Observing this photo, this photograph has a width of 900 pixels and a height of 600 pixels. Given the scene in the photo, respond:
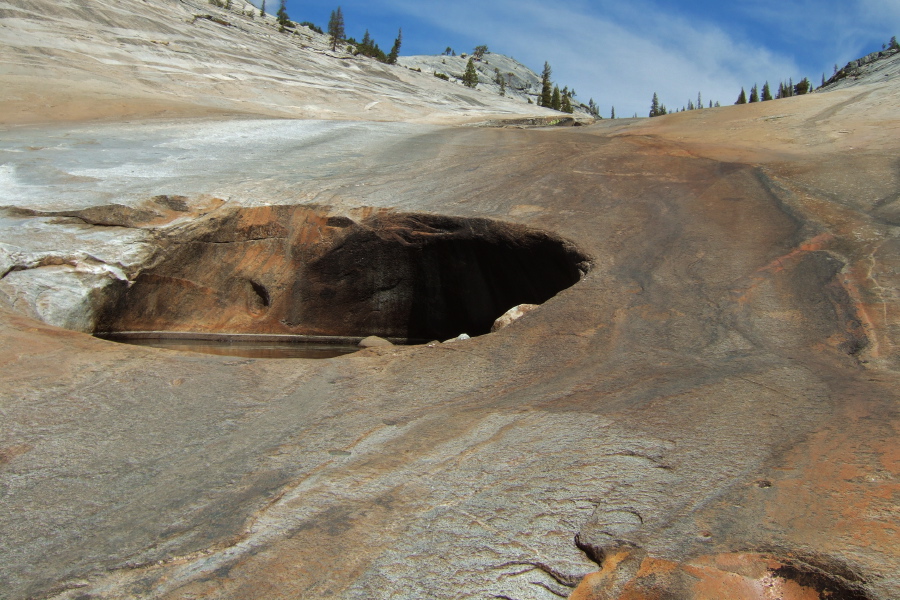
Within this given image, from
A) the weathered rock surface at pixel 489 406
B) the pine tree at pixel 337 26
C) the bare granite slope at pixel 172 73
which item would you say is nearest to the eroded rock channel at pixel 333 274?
the weathered rock surface at pixel 489 406

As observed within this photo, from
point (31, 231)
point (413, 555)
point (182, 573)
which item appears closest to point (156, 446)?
point (182, 573)

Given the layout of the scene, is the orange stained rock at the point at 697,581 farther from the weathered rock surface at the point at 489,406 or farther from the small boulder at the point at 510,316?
the small boulder at the point at 510,316

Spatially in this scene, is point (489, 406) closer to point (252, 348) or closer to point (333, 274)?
point (252, 348)

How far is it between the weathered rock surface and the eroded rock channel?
0.06 meters

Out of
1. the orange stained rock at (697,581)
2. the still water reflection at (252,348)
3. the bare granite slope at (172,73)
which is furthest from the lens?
the bare granite slope at (172,73)

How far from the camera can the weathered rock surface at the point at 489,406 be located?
2887mm

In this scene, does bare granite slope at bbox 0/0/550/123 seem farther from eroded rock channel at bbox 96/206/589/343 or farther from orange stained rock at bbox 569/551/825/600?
orange stained rock at bbox 569/551/825/600

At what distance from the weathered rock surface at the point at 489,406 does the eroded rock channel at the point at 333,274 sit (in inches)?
2.3

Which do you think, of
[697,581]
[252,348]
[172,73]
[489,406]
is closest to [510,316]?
[489,406]

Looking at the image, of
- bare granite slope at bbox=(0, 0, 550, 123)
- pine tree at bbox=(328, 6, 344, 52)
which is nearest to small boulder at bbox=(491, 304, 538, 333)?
bare granite slope at bbox=(0, 0, 550, 123)

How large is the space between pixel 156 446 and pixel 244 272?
559 cm

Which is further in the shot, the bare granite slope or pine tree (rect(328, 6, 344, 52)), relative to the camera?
pine tree (rect(328, 6, 344, 52))

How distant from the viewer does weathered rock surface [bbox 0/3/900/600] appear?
2.89m

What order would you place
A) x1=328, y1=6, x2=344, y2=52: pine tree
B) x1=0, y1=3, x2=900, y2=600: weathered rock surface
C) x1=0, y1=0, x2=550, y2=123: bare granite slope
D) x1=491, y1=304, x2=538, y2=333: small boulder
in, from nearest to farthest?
x1=0, y1=3, x2=900, y2=600: weathered rock surface
x1=491, y1=304, x2=538, y2=333: small boulder
x1=0, y1=0, x2=550, y2=123: bare granite slope
x1=328, y1=6, x2=344, y2=52: pine tree
